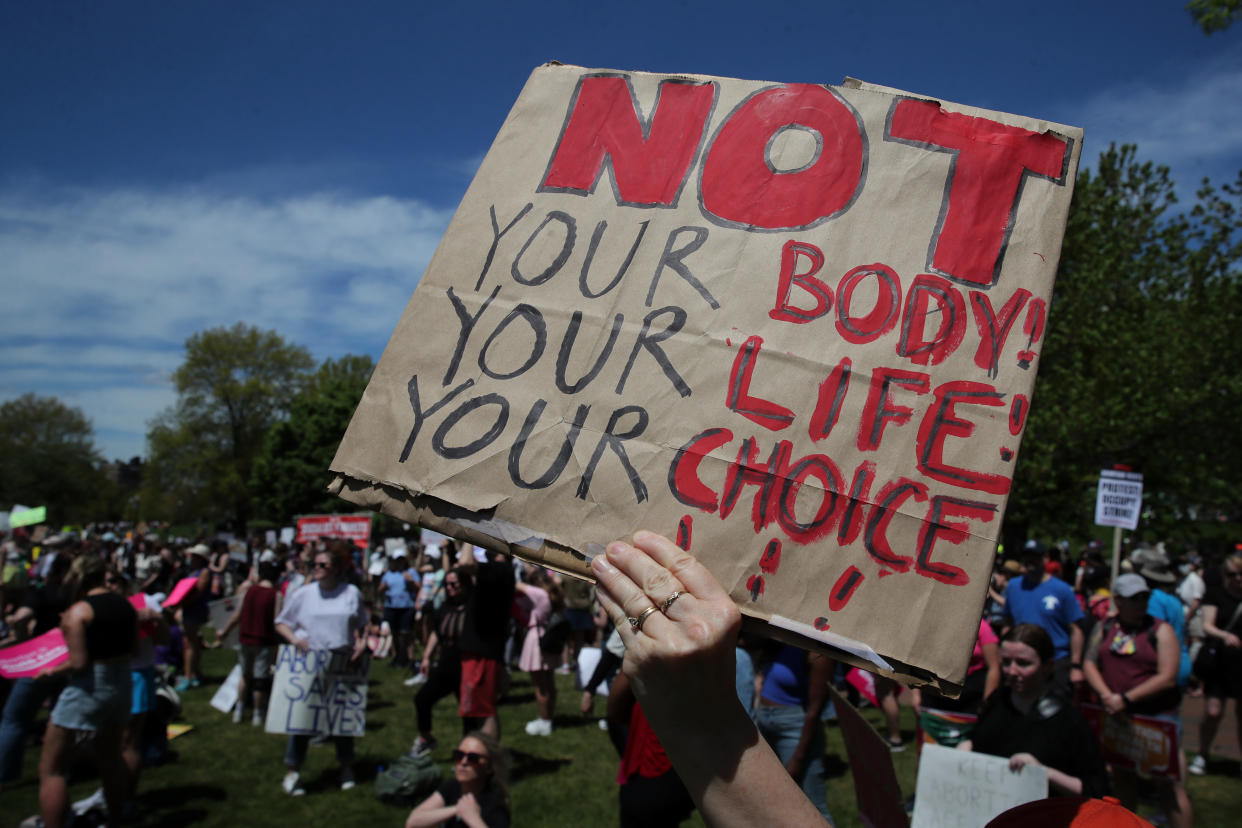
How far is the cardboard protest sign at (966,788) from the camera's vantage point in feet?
11.4

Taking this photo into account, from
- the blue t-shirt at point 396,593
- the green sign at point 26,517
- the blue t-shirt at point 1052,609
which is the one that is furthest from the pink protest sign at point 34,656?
the green sign at point 26,517

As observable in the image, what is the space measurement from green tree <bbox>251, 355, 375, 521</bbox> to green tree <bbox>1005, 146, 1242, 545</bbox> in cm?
4351

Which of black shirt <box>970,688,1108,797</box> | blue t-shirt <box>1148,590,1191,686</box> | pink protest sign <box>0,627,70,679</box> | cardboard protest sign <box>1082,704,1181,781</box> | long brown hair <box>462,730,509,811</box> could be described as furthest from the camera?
blue t-shirt <box>1148,590,1191,686</box>

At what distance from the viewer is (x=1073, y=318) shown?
19.3m

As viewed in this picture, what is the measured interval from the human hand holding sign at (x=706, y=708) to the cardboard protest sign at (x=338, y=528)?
15808mm

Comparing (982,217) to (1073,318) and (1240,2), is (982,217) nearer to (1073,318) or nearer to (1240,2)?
(1240,2)

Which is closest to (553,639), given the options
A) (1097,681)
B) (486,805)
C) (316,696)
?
(316,696)

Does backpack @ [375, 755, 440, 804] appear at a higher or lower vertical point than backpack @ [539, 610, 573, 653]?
lower

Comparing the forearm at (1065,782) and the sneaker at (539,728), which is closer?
the forearm at (1065,782)

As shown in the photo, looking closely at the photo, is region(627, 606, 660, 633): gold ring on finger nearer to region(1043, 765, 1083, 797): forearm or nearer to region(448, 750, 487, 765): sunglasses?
region(1043, 765, 1083, 797): forearm

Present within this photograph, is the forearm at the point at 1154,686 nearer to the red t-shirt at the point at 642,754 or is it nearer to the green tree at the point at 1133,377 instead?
the red t-shirt at the point at 642,754

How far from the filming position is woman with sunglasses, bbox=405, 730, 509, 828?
16.1 feet

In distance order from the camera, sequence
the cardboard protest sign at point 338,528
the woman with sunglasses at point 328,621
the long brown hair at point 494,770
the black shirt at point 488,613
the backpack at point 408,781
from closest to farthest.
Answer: the long brown hair at point 494,770, the black shirt at point 488,613, the backpack at point 408,781, the woman with sunglasses at point 328,621, the cardboard protest sign at point 338,528

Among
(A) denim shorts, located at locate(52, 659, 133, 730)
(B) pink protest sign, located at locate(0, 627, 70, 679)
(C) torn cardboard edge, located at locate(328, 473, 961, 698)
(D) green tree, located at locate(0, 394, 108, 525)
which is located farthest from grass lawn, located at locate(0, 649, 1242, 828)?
(D) green tree, located at locate(0, 394, 108, 525)
